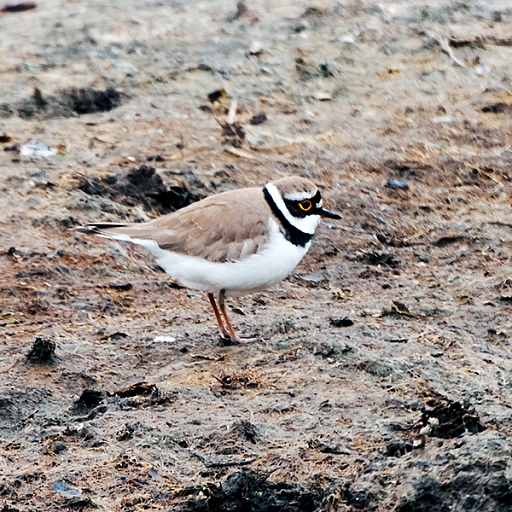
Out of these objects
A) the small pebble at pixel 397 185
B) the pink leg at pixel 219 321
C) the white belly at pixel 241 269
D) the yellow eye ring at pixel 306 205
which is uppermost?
the yellow eye ring at pixel 306 205

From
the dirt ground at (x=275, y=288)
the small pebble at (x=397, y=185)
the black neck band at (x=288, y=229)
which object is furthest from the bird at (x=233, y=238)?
the small pebble at (x=397, y=185)

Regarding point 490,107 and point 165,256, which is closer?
point 165,256

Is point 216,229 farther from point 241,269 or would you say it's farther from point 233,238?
point 241,269

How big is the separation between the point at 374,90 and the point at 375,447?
268 inches

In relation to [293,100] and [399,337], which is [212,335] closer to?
[399,337]

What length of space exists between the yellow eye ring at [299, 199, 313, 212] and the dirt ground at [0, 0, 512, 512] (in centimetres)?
70

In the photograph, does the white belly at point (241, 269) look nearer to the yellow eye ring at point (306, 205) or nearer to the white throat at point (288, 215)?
the white throat at point (288, 215)

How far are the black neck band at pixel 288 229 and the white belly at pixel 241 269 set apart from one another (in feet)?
0.16

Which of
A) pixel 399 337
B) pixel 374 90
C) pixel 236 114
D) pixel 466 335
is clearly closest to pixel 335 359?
pixel 399 337

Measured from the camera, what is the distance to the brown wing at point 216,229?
258 inches

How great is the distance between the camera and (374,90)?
1129 centimetres

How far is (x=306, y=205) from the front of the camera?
6875 millimetres

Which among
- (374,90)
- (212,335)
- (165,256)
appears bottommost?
(374,90)

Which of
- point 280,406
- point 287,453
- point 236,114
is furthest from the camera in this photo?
point 236,114
